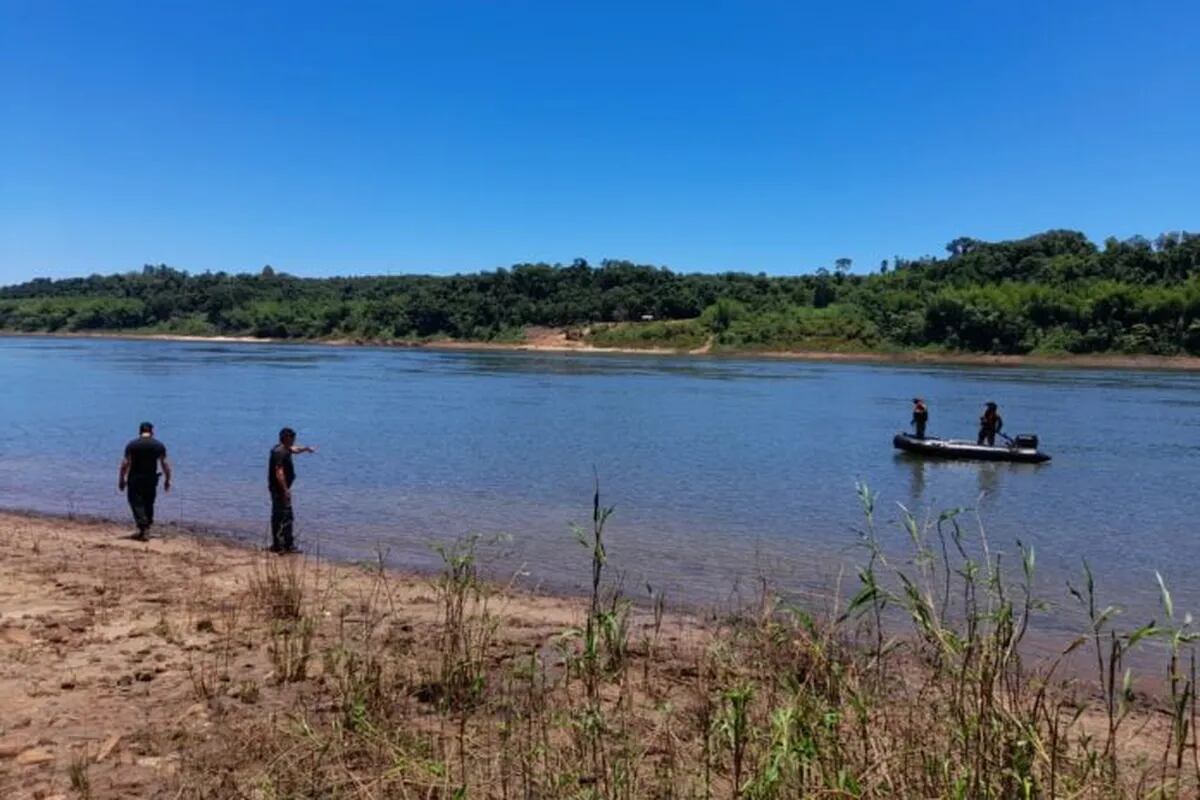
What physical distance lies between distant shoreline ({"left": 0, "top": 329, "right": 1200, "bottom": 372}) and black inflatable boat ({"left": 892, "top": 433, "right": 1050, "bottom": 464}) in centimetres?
7058

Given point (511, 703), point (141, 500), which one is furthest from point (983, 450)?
point (511, 703)

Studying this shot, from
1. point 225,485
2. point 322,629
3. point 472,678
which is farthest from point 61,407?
point 472,678

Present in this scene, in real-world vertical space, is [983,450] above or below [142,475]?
below

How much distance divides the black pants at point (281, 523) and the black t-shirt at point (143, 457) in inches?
86.1

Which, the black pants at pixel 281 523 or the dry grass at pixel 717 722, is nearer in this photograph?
the dry grass at pixel 717 722

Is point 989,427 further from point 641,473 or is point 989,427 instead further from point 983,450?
point 641,473

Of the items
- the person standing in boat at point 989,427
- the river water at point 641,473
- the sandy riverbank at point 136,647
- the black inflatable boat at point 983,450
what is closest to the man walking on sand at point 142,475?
the sandy riverbank at point 136,647

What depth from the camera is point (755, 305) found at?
129875 millimetres

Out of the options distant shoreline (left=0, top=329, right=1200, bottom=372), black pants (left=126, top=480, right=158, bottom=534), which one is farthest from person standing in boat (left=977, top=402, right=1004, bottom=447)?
distant shoreline (left=0, top=329, right=1200, bottom=372)

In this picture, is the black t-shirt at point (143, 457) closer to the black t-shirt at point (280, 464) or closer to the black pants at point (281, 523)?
the black t-shirt at point (280, 464)

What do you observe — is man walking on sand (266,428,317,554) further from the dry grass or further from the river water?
the dry grass

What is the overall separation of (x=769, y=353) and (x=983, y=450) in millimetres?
85904

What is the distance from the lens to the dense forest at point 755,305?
100188 mm

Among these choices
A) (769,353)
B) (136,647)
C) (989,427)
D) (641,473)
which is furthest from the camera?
(769,353)
